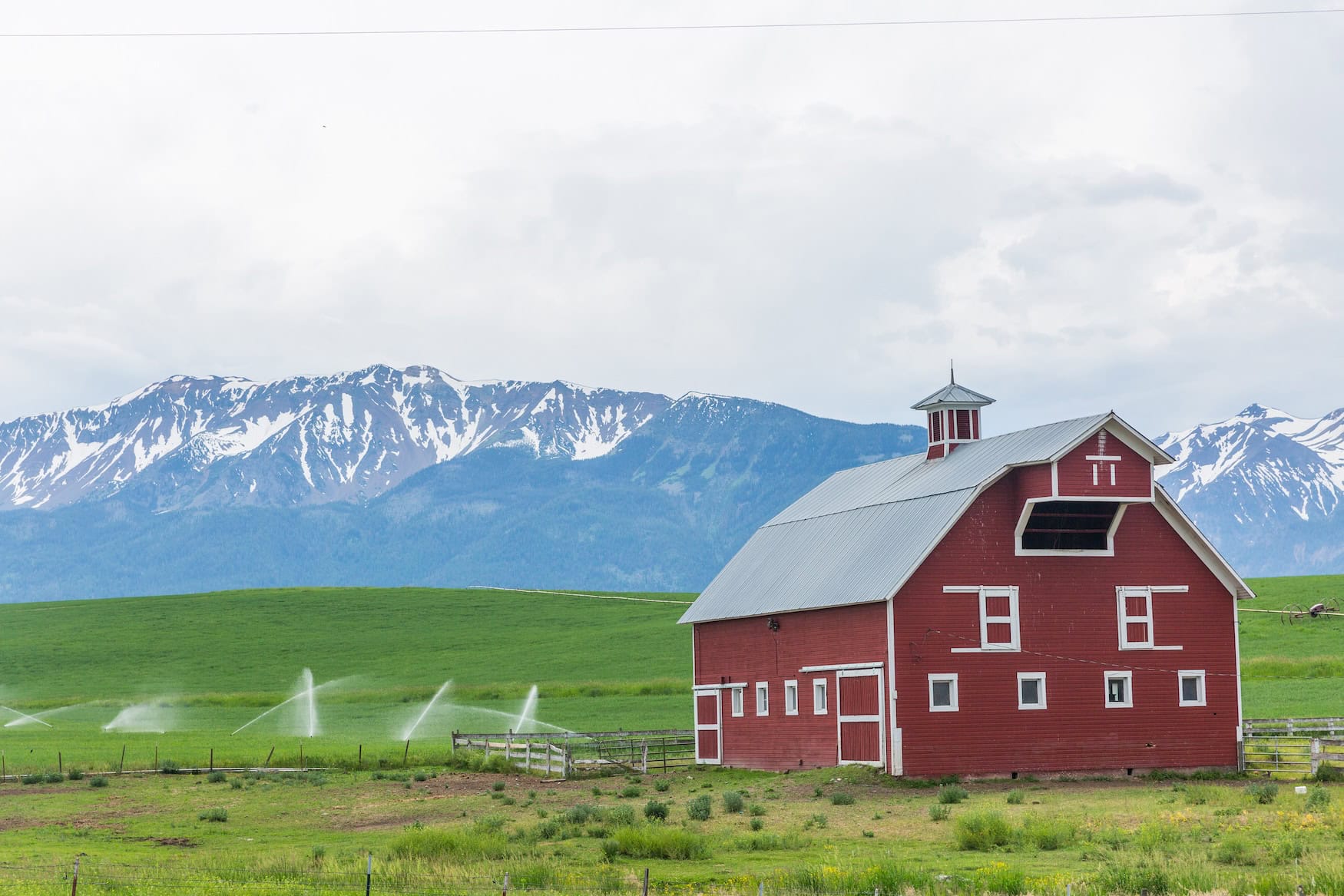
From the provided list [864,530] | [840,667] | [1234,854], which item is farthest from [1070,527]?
[1234,854]

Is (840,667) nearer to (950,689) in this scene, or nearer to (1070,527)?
(950,689)

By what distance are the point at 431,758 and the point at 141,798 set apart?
1311 centimetres

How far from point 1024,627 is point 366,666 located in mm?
63917

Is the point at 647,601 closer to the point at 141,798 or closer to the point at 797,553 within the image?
the point at 797,553

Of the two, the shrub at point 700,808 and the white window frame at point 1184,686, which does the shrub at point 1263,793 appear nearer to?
the white window frame at point 1184,686

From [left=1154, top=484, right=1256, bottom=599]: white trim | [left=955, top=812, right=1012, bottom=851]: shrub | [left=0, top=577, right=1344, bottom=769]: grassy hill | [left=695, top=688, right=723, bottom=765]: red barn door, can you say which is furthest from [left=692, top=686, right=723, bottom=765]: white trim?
[left=955, top=812, right=1012, bottom=851]: shrub

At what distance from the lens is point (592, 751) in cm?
5647

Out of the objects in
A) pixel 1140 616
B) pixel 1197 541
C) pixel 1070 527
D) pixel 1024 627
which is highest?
pixel 1070 527

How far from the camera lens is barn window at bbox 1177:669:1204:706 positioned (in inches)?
1794

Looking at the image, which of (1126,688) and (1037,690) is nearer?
(1037,690)

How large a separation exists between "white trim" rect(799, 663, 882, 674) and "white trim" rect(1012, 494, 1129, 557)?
4942 mm

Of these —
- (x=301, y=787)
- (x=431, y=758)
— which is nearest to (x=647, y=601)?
(x=431, y=758)

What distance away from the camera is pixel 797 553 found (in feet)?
169

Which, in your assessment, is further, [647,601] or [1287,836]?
[647,601]
